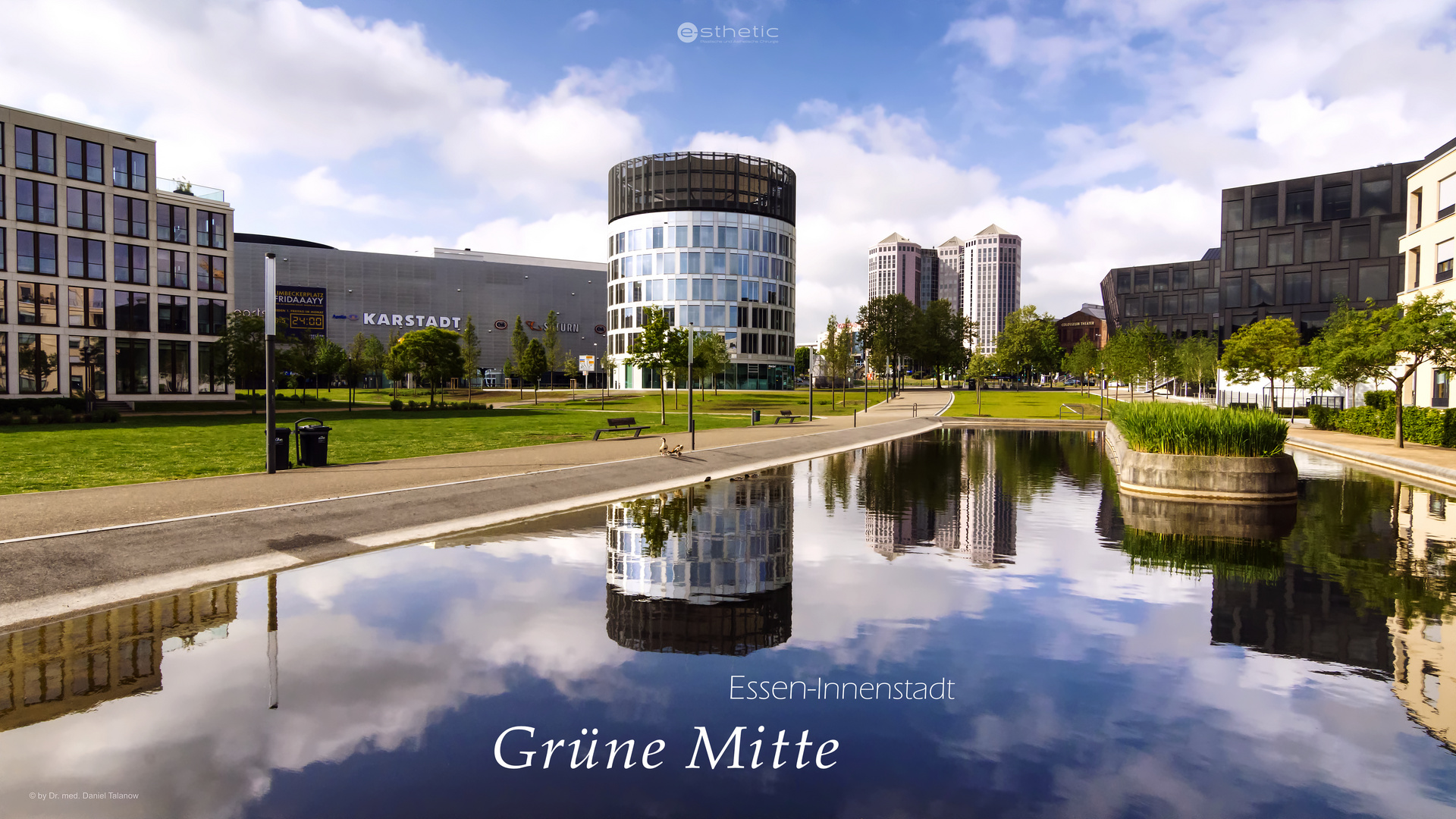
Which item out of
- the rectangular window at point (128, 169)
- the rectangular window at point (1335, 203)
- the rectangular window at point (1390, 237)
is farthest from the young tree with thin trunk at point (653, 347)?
the rectangular window at point (1335, 203)

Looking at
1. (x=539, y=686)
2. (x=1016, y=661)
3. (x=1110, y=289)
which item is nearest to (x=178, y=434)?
(x=539, y=686)

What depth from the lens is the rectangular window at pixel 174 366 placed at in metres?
54.0

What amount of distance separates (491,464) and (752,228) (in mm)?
73342

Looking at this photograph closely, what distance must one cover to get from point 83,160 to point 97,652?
5902cm

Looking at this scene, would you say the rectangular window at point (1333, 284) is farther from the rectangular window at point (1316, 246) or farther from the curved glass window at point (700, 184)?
the curved glass window at point (700, 184)

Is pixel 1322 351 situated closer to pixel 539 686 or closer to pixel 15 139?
pixel 539 686

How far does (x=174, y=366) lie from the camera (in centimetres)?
5491

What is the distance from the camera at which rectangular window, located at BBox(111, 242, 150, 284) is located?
51219 millimetres

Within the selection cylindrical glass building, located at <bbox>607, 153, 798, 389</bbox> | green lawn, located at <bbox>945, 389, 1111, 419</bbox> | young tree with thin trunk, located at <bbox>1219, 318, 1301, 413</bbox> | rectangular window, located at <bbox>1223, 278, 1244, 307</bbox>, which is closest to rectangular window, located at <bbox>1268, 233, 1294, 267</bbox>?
rectangular window, located at <bbox>1223, 278, 1244, 307</bbox>

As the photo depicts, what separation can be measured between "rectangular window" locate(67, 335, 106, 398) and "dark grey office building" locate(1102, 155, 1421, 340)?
102913 mm

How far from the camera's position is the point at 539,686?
241 inches

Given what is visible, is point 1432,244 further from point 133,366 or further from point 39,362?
point 39,362

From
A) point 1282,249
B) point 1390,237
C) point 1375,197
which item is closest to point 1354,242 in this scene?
point 1390,237

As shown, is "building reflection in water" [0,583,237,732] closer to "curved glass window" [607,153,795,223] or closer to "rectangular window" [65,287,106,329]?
"rectangular window" [65,287,106,329]
